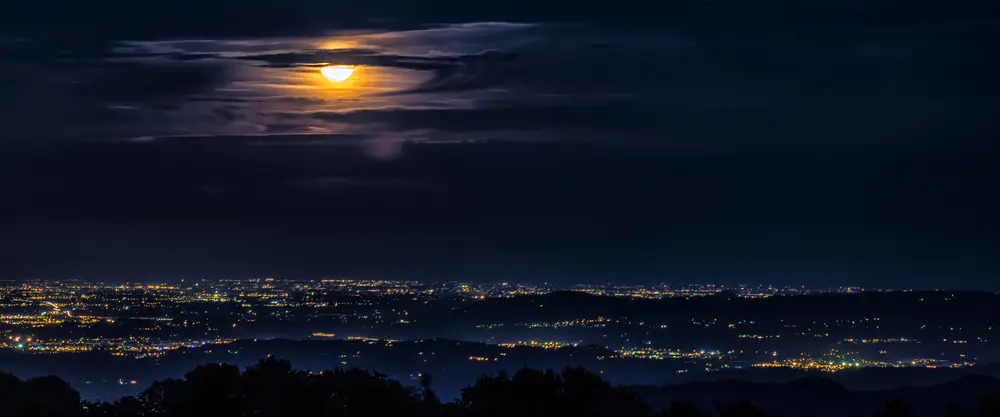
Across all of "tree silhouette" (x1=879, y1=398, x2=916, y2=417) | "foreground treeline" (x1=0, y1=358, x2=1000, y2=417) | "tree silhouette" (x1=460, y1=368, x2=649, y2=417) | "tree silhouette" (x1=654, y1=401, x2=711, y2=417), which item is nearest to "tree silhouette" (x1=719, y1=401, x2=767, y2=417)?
"foreground treeline" (x1=0, y1=358, x2=1000, y2=417)

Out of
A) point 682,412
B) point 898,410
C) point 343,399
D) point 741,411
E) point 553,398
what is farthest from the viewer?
point 343,399

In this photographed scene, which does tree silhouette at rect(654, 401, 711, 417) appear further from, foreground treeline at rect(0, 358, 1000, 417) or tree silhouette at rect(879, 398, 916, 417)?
tree silhouette at rect(879, 398, 916, 417)

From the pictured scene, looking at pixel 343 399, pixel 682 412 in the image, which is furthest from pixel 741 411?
pixel 343 399

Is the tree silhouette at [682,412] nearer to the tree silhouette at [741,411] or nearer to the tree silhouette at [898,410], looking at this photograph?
the tree silhouette at [741,411]

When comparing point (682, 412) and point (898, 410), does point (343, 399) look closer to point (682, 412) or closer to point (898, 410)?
point (682, 412)

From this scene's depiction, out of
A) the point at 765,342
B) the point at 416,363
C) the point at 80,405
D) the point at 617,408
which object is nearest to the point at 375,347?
the point at 416,363

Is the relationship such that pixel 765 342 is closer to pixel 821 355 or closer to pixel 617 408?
pixel 821 355

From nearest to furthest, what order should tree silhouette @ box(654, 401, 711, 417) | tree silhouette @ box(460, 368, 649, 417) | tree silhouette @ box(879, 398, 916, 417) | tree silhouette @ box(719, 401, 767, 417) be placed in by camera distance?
tree silhouette @ box(879, 398, 916, 417) → tree silhouette @ box(719, 401, 767, 417) → tree silhouette @ box(654, 401, 711, 417) → tree silhouette @ box(460, 368, 649, 417)

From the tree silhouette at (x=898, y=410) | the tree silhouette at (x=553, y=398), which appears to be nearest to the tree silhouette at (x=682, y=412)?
the tree silhouette at (x=553, y=398)
